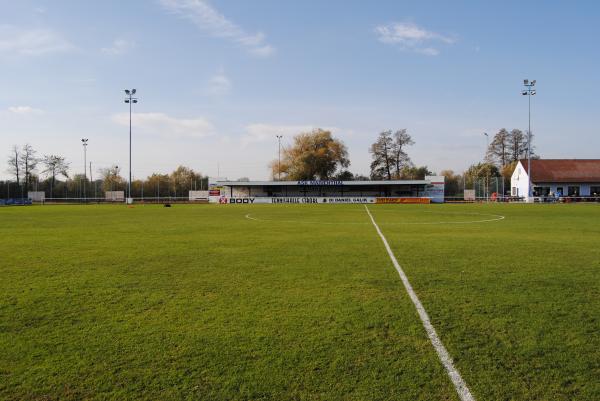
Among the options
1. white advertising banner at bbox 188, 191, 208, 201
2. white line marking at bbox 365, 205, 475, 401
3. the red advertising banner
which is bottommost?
white line marking at bbox 365, 205, 475, 401

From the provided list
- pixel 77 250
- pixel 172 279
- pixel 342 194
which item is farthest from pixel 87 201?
pixel 172 279

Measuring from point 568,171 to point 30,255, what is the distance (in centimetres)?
7082

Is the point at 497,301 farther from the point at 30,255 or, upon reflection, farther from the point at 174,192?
the point at 174,192

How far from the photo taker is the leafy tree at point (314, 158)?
90188 millimetres

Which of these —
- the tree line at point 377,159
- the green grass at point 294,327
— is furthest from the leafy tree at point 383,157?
the green grass at point 294,327

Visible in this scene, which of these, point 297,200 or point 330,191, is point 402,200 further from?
point 297,200

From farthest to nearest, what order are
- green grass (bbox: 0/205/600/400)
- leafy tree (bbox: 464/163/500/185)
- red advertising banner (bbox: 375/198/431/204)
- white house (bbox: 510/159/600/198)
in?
leafy tree (bbox: 464/163/500/185)
white house (bbox: 510/159/600/198)
red advertising banner (bbox: 375/198/431/204)
green grass (bbox: 0/205/600/400)

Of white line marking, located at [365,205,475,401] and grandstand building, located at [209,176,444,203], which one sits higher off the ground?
grandstand building, located at [209,176,444,203]

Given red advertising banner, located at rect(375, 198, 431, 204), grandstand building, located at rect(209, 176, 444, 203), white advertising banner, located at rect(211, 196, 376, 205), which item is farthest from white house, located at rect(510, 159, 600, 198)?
white advertising banner, located at rect(211, 196, 376, 205)

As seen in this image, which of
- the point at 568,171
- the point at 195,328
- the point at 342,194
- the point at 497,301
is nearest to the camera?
the point at 195,328

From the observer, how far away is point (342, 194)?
2746 inches

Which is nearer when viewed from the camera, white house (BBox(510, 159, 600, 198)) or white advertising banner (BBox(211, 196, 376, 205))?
white advertising banner (BBox(211, 196, 376, 205))

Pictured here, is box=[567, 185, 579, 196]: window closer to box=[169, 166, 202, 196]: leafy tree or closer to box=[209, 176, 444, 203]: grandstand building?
box=[209, 176, 444, 203]: grandstand building

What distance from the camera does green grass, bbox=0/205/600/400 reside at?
3806mm
